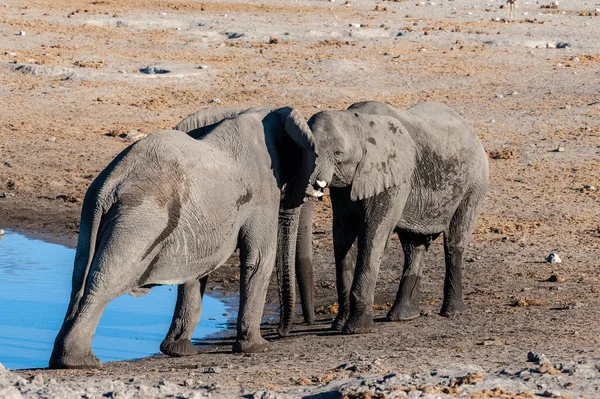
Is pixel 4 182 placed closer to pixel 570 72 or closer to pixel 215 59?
pixel 215 59

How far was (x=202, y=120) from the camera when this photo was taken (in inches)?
342

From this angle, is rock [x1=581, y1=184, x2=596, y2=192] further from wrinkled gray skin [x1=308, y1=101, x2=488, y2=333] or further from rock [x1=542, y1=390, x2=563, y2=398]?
rock [x1=542, y1=390, x2=563, y2=398]

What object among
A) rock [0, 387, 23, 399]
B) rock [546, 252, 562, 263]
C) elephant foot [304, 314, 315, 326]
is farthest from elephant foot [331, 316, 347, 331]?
rock [0, 387, 23, 399]

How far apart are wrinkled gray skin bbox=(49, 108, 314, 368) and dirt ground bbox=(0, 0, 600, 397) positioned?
0.35 m

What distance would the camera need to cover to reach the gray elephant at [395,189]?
873 cm

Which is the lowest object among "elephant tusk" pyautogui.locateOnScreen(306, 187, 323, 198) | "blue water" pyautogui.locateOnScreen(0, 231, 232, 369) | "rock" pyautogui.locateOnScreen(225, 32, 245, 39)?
"blue water" pyautogui.locateOnScreen(0, 231, 232, 369)

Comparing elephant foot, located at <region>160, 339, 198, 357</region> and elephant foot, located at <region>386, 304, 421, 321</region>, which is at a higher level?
elephant foot, located at <region>160, 339, 198, 357</region>

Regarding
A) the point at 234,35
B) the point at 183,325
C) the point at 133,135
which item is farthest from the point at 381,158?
the point at 234,35

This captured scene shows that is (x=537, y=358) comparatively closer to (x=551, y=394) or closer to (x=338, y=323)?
(x=551, y=394)

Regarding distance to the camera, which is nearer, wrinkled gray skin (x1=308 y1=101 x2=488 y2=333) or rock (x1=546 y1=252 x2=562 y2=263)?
wrinkled gray skin (x1=308 y1=101 x2=488 y2=333)

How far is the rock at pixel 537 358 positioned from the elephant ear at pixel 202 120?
2707 mm

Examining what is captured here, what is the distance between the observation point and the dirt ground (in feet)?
26.8

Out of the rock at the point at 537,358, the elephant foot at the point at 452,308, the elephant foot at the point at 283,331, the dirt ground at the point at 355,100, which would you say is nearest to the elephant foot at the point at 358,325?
the dirt ground at the point at 355,100

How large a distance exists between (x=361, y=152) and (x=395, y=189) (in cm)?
41
